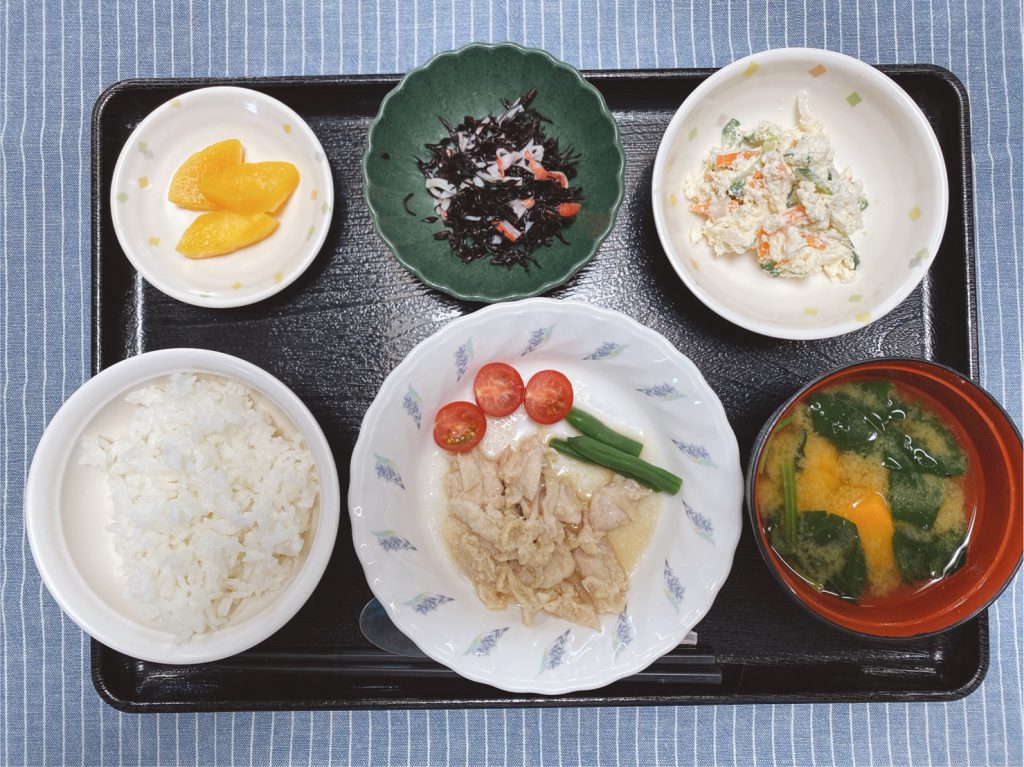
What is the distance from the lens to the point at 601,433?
194 cm

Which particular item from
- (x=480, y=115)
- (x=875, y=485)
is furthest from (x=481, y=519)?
(x=480, y=115)

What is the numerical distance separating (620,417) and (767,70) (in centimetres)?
104

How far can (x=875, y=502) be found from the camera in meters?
1.79

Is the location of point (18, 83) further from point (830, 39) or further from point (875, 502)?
point (875, 502)

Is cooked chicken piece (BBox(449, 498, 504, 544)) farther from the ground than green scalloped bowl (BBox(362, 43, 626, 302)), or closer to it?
closer to it

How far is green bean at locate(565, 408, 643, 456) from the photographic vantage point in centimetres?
194

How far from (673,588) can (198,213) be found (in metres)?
1.75

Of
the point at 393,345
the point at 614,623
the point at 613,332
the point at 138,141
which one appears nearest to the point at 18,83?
the point at 138,141

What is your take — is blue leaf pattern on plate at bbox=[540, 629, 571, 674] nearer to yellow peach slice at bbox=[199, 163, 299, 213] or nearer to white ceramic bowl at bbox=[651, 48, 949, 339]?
white ceramic bowl at bbox=[651, 48, 949, 339]

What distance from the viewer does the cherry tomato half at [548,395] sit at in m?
1.92

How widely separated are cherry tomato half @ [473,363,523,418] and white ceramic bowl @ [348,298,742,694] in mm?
33

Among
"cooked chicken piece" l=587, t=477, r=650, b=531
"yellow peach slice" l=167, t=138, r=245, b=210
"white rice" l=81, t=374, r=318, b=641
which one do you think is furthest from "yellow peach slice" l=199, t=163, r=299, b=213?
"cooked chicken piece" l=587, t=477, r=650, b=531

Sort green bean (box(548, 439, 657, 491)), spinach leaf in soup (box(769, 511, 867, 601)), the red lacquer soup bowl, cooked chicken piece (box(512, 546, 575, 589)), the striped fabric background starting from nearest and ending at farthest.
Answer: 1. the red lacquer soup bowl
2. spinach leaf in soup (box(769, 511, 867, 601))
3. cooked chicken piece (box(512, 546, 575, 589))
4. green bean (box(548, 439, 657, 491))
5. the striped fabric background

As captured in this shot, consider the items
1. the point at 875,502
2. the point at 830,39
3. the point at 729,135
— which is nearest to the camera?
the point at 875,502
